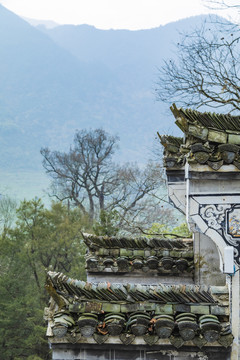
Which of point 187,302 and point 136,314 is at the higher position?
point 187,302

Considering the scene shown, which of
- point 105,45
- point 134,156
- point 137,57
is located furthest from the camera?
point 105,45

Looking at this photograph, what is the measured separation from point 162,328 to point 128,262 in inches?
116

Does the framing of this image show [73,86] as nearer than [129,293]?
No

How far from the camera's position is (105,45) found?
166 metres

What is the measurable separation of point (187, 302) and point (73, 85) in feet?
450

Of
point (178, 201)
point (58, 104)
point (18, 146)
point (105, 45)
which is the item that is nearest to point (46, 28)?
point (105, 45)

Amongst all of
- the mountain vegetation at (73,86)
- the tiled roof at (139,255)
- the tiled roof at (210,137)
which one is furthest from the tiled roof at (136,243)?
the mountain vegetation at (73,86)

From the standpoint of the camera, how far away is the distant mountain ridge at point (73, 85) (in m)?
108

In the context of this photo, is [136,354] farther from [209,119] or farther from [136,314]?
[209,119]

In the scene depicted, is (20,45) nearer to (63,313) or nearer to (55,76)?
(55,76)

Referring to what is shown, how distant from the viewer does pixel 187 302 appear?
4980mm

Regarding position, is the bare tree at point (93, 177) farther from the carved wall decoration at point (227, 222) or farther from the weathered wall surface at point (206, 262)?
the carved wall decoration at point (227, 222)

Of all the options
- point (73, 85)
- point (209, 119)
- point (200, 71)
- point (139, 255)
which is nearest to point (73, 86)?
point (73, 85)

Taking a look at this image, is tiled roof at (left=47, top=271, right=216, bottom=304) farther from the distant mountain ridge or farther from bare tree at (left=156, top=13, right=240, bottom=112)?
the distant mountain ridge
